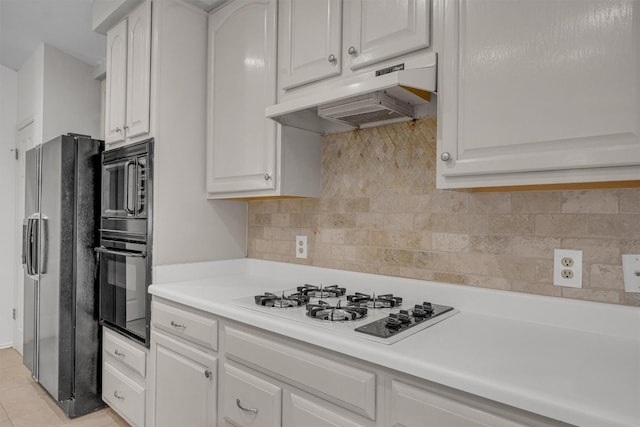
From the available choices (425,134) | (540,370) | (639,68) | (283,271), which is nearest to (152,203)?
(283,271)

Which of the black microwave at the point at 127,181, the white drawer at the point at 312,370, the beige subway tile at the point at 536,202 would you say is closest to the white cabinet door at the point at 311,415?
the white drawer at the point at 312,370

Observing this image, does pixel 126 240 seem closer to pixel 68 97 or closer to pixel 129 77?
pixel 129 77

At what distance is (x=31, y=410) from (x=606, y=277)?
315 centimetres

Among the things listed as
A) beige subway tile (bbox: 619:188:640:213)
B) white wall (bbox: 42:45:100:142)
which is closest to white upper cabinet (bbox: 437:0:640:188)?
beige subway tile (bbox: 619:188:640:213)

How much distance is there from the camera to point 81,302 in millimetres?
2391

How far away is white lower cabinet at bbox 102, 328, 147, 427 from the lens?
81.6 inches

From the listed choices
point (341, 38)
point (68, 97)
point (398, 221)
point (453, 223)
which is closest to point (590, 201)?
point (453, 223)

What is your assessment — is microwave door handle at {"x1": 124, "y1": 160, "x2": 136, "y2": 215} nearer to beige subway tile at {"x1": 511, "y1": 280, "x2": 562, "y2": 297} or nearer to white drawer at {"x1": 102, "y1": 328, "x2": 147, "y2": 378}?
white drawer at {"x1": 102, "y1": 328, "x2": 147, "y2": 378}

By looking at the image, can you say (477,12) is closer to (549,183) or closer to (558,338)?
(549,183)

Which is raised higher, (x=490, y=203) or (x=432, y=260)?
(x=490, y=203)

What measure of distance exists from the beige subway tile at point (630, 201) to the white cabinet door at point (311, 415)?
1.00 m

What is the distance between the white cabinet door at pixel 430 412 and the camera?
89 centimetres

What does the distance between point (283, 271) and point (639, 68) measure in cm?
171

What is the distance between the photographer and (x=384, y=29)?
144cm
